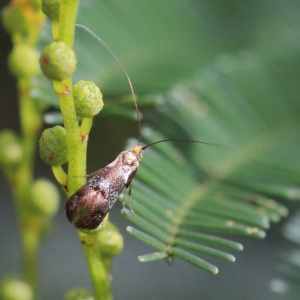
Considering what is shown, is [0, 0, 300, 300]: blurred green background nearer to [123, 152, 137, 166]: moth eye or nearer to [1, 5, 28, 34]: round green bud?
[1, 5, 28, 34]: round green bud

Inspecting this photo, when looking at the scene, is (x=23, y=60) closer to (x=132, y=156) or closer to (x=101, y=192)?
(x=132, y=156)

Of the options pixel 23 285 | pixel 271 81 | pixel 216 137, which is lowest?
pixel 23 285

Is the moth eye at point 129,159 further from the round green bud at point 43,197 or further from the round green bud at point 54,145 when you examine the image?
the round green bud at point 54,145

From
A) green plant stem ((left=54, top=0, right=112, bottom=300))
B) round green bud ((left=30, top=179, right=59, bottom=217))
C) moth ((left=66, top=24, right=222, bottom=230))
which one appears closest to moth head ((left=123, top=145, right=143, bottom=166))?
moth ((left=66, top=24, right=222, bottom=230))

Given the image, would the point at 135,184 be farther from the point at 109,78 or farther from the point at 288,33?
the point at 288,33

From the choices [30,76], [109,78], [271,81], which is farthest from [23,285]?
[271,81]

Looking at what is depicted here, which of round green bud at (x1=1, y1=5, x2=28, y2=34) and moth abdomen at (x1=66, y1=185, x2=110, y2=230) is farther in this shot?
round green bud at (x1=1, y1=5, x2=28, y2=34)
